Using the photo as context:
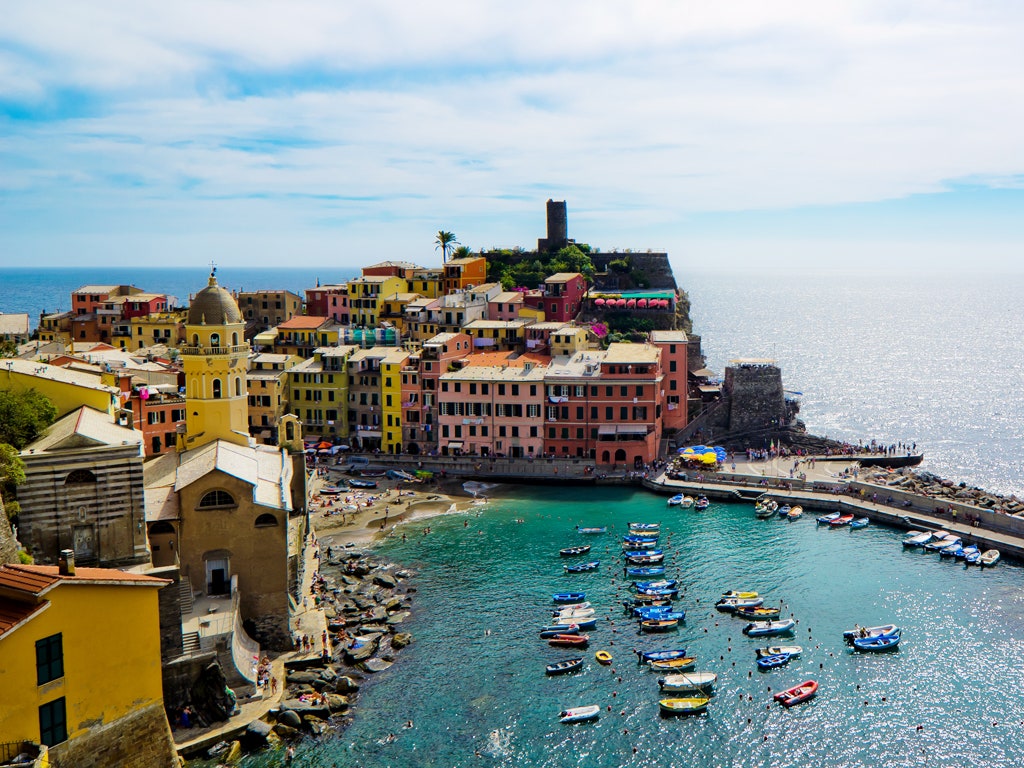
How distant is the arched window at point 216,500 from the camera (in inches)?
1932

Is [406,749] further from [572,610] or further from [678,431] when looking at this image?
[678,431]

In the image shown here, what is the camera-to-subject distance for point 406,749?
43.2 metres

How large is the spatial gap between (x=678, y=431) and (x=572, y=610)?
43.3m

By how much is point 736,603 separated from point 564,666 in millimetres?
13548

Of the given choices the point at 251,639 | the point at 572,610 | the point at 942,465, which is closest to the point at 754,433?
the point at 942,465

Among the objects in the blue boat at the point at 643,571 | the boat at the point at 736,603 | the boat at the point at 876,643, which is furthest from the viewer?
the blue boat at the point at 643,571

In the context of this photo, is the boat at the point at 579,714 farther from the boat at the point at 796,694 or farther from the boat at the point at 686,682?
the boat at the point at 796,694

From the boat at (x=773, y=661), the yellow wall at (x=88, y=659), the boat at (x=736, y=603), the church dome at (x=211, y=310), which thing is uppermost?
the church dome at (x=211, y=310)

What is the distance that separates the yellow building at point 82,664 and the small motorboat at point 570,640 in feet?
80.4

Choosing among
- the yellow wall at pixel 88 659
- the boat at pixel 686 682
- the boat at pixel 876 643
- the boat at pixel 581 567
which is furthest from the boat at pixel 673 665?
the yellow wall at pixel 88 659

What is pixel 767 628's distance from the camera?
181 ft

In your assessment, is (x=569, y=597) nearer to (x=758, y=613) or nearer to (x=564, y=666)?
(x=564, y=666)

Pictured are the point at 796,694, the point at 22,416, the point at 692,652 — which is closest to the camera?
the point at 22,416

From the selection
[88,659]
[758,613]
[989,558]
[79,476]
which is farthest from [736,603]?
[88,659]
